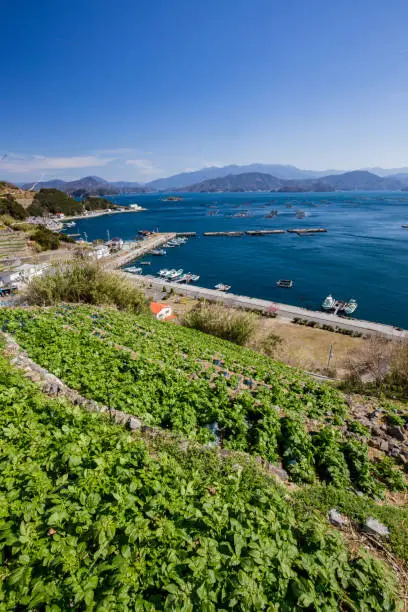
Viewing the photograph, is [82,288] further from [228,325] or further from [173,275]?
[173,275]

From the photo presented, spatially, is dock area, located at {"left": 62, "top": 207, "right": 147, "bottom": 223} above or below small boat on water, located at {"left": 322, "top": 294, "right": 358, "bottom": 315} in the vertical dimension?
above

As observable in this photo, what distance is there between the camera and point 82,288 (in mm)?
17203

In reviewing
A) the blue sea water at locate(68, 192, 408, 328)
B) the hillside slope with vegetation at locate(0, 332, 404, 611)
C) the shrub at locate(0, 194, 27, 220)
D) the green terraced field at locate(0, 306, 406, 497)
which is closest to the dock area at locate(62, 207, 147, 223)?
the blue sea water at locate(68, 192, 408, 328)

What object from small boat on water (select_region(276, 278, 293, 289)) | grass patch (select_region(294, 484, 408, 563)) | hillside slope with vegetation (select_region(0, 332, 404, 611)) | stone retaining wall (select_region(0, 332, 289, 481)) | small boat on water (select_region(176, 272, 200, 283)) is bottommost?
small boat on water (select_region(276, 278, 293, 289))

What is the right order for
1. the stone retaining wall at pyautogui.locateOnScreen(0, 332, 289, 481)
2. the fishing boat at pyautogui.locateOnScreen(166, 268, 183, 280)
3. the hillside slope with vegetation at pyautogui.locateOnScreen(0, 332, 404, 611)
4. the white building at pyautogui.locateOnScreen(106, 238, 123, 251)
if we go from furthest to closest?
the white building at pyautogui.locateOnScreen(106, 238, 123, 251)
the fishing boat at pyautogui.locateOnScreen(166, 268, 183, 280)
the stone retaining wall at pyautogui.locateOnScreen(0, 332, 289, 481)
the hillside slope with vegetation at pyautogui.locateOnScreen(0, 332, 404, 611)

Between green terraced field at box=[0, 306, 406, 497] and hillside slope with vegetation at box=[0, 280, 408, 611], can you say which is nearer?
Answer: hillside slope with vegetation at box=[0, 280, 408, 611]

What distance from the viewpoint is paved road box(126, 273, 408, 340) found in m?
35.0

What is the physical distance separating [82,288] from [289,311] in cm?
3046

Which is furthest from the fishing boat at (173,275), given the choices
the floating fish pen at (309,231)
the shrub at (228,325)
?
the floating fish pen at (309,231)

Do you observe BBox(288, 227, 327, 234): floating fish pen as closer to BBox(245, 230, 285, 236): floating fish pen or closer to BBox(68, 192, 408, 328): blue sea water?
BBox(68, 192, 408, 328): blue sea water

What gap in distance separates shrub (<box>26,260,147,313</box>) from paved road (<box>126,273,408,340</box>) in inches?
852

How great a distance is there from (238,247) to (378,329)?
54.1 m

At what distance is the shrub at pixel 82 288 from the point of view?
54.7 feet

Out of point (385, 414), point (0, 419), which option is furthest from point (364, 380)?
point (0, 419)
